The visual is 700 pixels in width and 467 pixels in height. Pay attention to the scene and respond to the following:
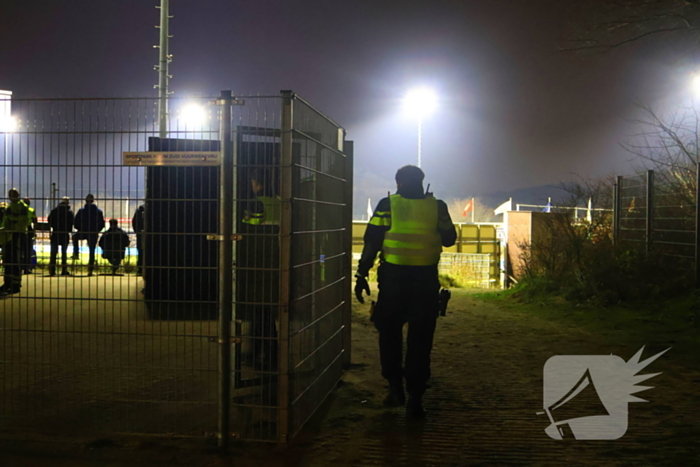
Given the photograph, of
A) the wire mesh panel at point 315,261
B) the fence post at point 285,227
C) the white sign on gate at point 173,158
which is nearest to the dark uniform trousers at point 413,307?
the wire mesh panel at point 315,261

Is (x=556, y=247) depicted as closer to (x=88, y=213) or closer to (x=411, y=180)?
(x=411, y=180)

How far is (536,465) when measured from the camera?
4172mm

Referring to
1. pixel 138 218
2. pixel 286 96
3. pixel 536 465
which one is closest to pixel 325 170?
pixel 286 96

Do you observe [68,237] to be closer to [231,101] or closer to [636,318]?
[231,101]

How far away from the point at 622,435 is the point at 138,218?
155 inches

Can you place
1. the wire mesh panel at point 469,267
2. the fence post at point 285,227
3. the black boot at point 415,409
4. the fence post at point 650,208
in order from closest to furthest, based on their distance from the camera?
the fence post at point 285,227 < the black boot at point 415,409 < the fence post at point 650,208 < the wire mesh panel at point 469,267

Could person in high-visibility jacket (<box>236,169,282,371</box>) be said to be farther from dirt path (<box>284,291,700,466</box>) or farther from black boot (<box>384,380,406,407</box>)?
black boot (<box>384,380,406,407</box>)

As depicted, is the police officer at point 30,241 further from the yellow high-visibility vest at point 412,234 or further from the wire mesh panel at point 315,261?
the yellow high-visibility vest at point 412,234

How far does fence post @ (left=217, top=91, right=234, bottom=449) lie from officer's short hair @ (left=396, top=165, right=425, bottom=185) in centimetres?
158

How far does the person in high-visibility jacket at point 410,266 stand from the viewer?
17.3 feet

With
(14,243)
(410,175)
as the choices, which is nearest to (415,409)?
(410,175)

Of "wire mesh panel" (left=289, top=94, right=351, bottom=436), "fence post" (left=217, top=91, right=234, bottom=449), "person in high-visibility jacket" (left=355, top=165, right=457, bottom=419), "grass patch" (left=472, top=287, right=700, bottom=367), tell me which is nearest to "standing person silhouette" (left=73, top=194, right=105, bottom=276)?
"fence post" (left=217, top=91, right=234, bottom=449)

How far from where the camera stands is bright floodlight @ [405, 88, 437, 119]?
25.0 metres

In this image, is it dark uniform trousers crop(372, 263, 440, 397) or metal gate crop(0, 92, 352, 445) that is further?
dark uniform trousers crop(372, 263, 440, 397)
